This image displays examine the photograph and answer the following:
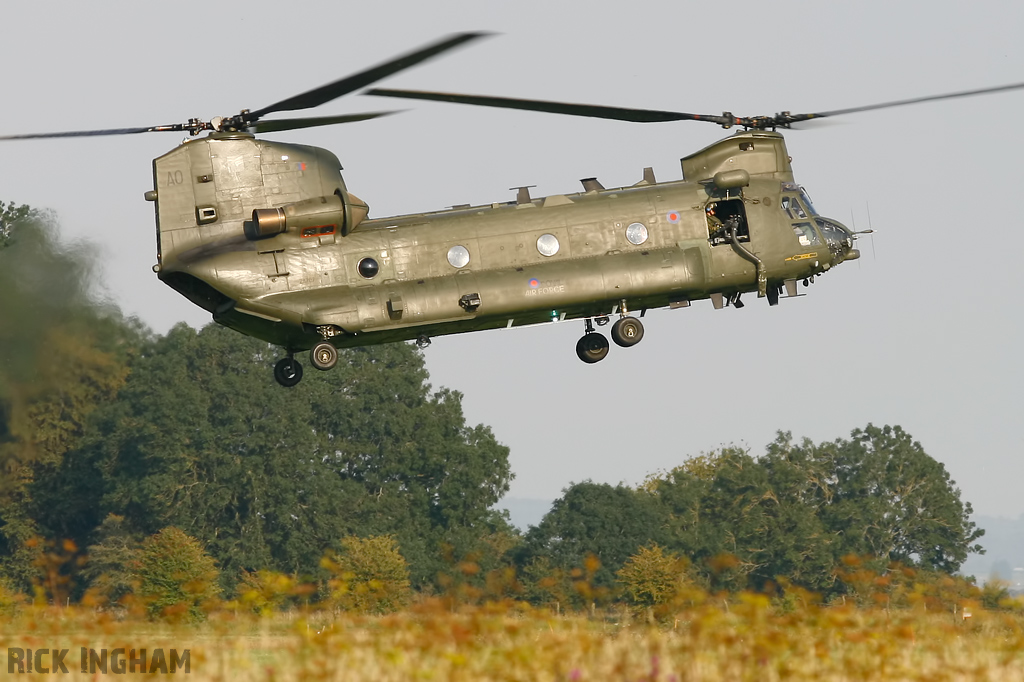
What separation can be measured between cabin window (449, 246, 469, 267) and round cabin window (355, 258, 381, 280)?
1290 mm

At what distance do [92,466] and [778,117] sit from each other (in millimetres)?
55250

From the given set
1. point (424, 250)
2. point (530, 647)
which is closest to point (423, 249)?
point (424, 250)

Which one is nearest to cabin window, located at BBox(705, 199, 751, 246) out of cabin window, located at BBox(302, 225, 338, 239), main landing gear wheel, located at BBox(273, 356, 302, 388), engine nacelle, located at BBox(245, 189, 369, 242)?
engine nacelle, located at BBox(245, 189, 369, 242)

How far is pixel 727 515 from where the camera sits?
3159 inches

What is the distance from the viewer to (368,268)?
23953 millimetres

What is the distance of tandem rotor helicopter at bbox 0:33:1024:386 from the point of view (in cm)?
2383

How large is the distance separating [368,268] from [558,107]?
446cm

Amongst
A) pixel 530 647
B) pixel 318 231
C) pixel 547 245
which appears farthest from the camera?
pixel 547 245

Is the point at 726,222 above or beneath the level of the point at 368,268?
above

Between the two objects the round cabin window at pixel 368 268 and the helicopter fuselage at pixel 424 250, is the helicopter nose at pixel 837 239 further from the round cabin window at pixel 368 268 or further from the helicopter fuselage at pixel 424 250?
the round cabin window at pixel 368 268

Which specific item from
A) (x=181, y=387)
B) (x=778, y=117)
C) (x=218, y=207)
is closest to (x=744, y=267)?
(x=778, y=117)

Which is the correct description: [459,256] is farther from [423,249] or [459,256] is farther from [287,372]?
[287,372]

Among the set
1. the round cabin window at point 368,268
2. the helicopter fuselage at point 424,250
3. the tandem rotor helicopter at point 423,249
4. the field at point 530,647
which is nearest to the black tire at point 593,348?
the tandem rotor helicopter at point 423,249

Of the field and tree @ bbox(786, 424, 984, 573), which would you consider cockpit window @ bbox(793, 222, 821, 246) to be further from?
tree @ bbox(786, 424, 984, 573)
